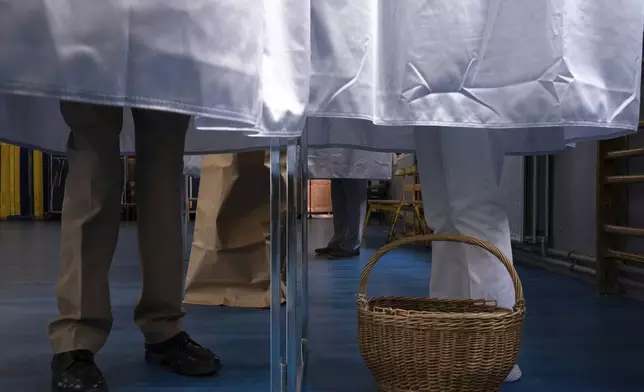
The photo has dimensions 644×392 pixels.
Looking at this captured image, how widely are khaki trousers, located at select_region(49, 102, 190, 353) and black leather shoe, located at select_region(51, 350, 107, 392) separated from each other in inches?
0.6

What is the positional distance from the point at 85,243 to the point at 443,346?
2.01ft

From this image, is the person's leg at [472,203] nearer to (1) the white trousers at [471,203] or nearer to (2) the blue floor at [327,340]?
(1) the white trousers at [471,203]

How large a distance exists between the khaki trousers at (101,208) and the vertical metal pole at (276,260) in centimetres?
35

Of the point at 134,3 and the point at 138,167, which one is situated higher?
the point at 134,3

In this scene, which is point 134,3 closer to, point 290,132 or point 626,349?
point 290,132

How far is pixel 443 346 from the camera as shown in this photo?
903 millimetres

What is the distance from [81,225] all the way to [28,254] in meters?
2.68

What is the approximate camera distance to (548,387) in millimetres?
1090

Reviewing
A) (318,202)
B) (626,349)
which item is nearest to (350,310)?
(626,349)

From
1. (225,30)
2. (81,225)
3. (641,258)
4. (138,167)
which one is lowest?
(641,258)

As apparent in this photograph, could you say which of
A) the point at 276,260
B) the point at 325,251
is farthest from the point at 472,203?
the point at 325,251

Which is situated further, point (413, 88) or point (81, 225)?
point (81, 225)

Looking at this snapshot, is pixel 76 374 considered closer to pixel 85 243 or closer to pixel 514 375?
pixel 85 243

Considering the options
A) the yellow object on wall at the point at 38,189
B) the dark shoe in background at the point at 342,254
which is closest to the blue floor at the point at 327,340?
the dark shoe in background at the point at 342,254
